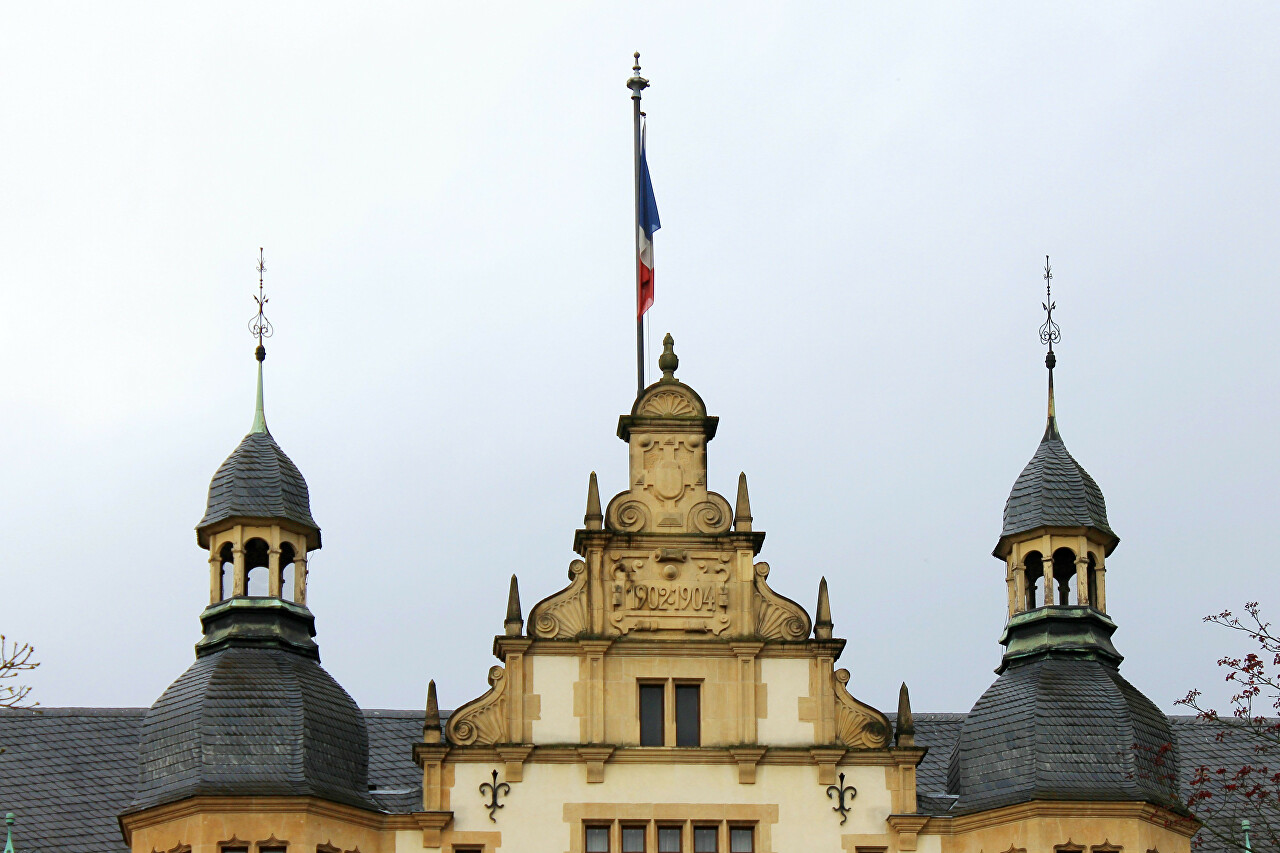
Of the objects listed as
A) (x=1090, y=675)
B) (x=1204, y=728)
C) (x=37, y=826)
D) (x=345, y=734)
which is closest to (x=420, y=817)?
(x=345, y=734)

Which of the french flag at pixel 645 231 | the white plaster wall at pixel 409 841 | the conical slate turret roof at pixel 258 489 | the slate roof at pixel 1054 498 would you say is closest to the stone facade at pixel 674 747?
the white plaster wall at pixel 409 841

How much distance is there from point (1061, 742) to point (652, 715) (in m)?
6.50

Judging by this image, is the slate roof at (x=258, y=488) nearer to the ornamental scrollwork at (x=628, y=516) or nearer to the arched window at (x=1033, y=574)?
the ornamental scrollwork at (x=628, y=516)

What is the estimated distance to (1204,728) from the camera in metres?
52.9

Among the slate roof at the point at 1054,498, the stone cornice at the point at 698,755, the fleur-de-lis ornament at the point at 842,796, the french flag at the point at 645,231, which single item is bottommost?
the fleur-de-lis ornament at the point at 842,796

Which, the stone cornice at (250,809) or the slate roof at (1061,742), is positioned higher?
the slate roof at (1061,742)

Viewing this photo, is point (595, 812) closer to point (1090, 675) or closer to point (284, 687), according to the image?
point (284, 687)

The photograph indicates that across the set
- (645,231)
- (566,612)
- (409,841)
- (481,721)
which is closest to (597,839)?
(481,721)

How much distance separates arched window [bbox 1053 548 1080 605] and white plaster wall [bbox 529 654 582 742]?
8.77 m

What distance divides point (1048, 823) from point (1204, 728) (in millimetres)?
10052

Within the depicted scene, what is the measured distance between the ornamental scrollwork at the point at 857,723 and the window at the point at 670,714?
225 centimetres

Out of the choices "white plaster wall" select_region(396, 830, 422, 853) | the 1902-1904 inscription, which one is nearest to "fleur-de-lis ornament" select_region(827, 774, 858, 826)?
the 1902-1904 inscription

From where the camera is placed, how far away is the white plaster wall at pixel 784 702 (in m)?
44.8

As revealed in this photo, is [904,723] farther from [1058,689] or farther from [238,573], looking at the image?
[238,573]
